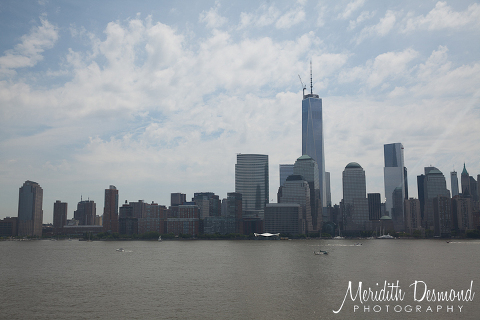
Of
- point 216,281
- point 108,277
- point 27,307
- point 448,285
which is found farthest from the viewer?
point 108,277

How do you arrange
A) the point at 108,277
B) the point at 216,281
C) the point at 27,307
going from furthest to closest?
1. the point at 108,277
2. the point at 216,281
3. the point at 27,307

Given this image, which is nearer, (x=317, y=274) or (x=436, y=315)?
(x=436, y=315)

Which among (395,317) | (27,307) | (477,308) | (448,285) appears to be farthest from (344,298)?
(27,307)

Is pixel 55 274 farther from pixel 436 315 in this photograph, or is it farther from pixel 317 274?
pixel 436 315

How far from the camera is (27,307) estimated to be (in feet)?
235

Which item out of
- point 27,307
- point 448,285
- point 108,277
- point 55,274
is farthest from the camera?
point 55,274

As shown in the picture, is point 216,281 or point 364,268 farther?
point 364,268

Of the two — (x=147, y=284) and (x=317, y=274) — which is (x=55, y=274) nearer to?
(x=147, y=284)

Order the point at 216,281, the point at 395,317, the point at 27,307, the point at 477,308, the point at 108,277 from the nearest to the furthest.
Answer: the point at 395,317
the point at 477,308
the point at 27,307
the point at 216,281
the point at 108,277

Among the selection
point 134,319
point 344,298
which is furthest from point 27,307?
point 344,298

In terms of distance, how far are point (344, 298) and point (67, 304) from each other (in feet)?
159

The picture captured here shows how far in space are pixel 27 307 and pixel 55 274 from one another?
4353cm

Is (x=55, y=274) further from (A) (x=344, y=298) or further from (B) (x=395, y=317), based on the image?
(B) (x=395, y=317)

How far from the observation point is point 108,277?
347 feet
